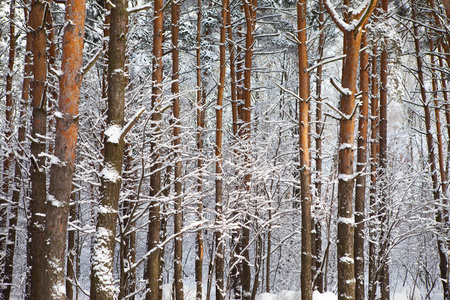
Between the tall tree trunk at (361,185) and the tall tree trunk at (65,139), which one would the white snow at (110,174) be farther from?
the tall tree trunk at (361,185)

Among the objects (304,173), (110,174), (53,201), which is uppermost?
(304,173)

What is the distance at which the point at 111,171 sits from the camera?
4645mm

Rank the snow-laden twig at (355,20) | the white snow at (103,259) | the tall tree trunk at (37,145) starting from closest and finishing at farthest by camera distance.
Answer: the white snow at (103,259) < the snow-laden twig at (355,20) < the tall tree trunk at (37,145)

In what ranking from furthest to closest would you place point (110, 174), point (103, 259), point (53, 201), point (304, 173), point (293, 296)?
point (293, 296) < point (304, 173) < point (53, 201) < point (110, 174) < point (103, 259)

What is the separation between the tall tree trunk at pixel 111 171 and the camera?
4.45m

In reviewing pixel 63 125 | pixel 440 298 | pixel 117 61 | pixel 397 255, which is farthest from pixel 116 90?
pixel 397 255

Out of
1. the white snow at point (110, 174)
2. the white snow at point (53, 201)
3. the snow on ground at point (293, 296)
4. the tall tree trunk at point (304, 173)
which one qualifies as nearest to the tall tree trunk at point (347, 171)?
the tall tree trunk at point (304, 173)

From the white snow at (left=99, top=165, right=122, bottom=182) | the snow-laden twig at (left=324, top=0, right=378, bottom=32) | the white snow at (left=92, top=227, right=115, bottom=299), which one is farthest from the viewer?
the snow-laden twig at (left=324, top=0, right=378, bottom=32)

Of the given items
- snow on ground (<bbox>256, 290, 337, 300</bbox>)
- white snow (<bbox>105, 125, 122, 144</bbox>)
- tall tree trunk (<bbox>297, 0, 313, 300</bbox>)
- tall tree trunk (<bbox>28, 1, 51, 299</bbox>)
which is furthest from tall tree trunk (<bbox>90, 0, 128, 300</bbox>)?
snow on ground (<bbox>256, 290, 337, 300</bbox>)

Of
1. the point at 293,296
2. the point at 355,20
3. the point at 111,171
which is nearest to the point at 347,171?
the point at 355,20

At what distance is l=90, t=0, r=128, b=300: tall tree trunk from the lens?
14.6ft

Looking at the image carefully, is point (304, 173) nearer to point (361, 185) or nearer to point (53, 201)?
point (361, 185)

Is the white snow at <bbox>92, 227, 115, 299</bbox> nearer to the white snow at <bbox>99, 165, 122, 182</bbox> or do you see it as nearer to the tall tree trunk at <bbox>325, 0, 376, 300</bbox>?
the white snow at <bbox>99, 165, 122, 182</bbox>

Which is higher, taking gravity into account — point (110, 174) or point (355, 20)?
point (355, 20)
